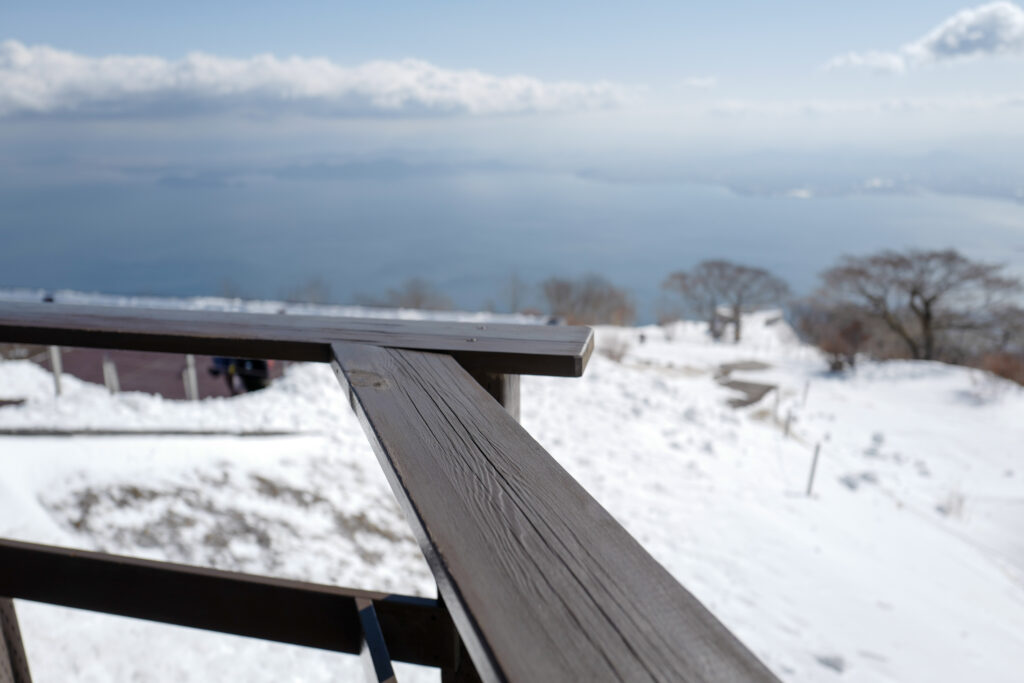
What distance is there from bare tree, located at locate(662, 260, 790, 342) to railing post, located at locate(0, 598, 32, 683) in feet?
113

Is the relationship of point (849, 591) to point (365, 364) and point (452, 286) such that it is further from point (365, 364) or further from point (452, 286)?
point (452, 286)

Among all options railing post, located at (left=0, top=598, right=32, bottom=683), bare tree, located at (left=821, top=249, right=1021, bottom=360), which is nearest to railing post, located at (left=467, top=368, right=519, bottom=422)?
railing post, located at (left=0, top=598, right=32, bottom=683)

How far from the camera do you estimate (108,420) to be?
4992mm

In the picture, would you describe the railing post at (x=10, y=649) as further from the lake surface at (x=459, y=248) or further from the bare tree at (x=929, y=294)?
the lake surface at (x=459, y=248)

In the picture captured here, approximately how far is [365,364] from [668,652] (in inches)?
30.2

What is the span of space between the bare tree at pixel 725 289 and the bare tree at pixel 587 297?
3.71m

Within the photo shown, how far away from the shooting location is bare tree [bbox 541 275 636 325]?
106ft

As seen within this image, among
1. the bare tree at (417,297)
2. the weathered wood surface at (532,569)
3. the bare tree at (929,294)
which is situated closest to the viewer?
the weathered wood surface at (532,569)

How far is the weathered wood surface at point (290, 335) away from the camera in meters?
1.10

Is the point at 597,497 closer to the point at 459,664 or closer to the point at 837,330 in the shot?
the point at 459,664

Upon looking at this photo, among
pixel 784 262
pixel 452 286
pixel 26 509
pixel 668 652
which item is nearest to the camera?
pixel 668 652

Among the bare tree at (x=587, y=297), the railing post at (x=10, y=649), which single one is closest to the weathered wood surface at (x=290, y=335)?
the railing post at (x=10, y=649)

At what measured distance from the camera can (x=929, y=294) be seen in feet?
75.9

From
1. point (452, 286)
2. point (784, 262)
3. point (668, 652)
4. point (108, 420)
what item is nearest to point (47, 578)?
Result: point (668, 652)
